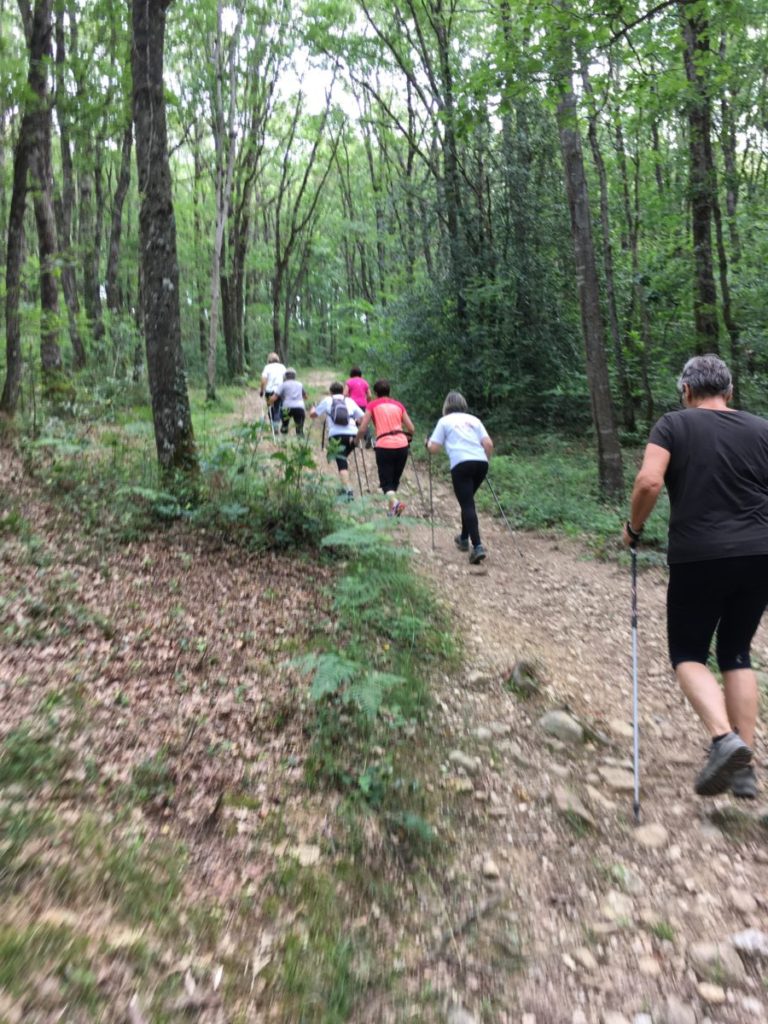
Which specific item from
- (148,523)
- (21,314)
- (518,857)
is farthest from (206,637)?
(21,314)

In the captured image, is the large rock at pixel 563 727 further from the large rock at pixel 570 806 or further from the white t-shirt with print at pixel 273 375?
the white t-shirt with print at pixel 273 375

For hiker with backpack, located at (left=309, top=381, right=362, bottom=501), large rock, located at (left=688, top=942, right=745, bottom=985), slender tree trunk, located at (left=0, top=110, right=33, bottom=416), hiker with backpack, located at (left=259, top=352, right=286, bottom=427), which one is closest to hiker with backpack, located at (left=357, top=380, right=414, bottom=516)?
hiker with backpack, located at (left=309, top=381, right=362, bottom=501)

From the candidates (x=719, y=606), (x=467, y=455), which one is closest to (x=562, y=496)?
(x=467, y=455)

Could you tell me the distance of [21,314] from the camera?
36.3 ft

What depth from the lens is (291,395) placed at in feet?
42.6

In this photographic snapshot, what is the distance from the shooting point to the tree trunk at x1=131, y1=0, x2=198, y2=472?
274 inches

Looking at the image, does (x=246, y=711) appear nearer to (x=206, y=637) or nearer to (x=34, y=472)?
(x=206, y=637)

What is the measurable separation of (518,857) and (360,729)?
1173 millimetres

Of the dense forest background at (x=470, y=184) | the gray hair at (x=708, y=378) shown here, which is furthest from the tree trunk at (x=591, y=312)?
the gray hair at (x=708, y=378)

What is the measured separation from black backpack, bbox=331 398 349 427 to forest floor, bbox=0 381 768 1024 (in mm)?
5233

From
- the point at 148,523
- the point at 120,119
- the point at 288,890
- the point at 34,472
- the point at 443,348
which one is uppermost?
the point at 120,119

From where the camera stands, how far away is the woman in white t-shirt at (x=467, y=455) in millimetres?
7996

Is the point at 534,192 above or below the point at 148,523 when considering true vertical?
above

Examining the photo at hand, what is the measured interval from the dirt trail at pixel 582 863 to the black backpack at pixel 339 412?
537cm
